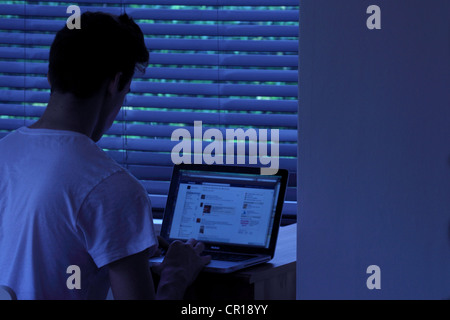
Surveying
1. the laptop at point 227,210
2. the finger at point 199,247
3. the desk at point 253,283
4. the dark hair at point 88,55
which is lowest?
the desk at point 253,283

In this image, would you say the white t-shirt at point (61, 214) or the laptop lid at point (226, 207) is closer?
the white t-shirt at point (61, 214)

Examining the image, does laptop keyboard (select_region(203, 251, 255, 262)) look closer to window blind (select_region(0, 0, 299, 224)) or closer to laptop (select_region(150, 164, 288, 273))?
laptop (select_region(150, 164, 288, 273))

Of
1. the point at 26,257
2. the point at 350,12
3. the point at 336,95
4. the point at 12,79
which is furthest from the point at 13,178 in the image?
the point at 12,79

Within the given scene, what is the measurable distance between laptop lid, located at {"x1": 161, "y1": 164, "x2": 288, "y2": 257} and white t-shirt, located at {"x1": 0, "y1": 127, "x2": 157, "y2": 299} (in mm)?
528

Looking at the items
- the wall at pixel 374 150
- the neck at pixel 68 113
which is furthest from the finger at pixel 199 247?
the neck at pixel 68 113

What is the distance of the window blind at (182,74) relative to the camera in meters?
2.16

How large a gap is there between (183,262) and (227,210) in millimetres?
260

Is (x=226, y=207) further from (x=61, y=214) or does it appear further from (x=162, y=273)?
(x=61, y=214)

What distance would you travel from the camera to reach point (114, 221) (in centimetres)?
120

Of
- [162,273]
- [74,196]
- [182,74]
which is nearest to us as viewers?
[74,196]

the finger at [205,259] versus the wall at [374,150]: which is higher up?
the wall at [374,150]

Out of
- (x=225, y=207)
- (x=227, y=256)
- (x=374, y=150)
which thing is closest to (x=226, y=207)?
(x=225, y=207)

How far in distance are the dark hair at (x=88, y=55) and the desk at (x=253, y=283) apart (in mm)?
604

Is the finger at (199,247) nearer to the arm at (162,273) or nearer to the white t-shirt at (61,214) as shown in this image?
the arm at (162,273)
